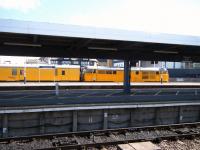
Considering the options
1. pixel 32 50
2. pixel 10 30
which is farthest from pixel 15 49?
pixel 10 30

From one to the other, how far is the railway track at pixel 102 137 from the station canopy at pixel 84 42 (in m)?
5.02

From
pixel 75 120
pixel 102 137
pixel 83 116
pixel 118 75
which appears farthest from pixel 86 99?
pixel 118 75

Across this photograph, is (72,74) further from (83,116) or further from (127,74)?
(83,116)

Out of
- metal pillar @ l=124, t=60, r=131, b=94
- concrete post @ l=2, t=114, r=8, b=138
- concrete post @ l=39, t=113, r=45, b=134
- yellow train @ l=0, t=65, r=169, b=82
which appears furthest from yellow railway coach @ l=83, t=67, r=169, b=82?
concrete post @ l=2, t=114, r=8, b=138

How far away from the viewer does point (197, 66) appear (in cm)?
6147

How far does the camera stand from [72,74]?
35875 millimetres

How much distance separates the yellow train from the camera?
32.5m

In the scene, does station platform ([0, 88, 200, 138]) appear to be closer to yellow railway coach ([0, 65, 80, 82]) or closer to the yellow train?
the yellow train

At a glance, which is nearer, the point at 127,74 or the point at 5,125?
the point at 5,125

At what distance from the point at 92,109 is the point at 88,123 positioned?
0.90m

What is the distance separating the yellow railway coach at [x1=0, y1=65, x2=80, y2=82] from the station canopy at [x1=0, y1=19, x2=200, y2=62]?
61.4 feet

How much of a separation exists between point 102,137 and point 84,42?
5916mm

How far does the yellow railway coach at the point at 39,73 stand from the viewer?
3222cm

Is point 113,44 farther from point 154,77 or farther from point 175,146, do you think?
point 154,77
